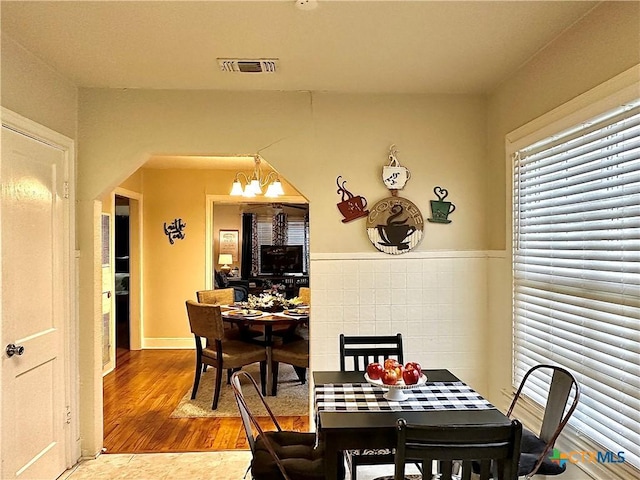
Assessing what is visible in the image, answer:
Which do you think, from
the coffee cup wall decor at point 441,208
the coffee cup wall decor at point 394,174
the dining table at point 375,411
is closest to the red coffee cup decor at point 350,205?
the coffee cup wall decor at point 394,174

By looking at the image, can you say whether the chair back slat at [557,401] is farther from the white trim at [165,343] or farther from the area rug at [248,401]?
the white trim at [165,343]

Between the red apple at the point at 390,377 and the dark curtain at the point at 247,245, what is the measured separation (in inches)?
329

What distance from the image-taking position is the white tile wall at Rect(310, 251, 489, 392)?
3537 mm

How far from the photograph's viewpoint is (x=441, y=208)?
3.59 meters

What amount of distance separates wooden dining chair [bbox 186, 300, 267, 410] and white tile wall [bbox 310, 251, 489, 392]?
4.49 ft

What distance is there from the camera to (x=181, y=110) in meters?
3.50

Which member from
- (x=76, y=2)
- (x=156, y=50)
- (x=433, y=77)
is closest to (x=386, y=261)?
(x=433, y=77)

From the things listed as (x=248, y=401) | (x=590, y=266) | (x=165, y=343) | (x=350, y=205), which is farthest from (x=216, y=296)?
(x=590, y=266)

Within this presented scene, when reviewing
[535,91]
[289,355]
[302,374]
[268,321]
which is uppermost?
[535,91]

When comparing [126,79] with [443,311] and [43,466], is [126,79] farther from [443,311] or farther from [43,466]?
[443,311]

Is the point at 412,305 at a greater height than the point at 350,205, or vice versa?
the point at 350,205

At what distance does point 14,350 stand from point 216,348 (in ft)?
7.14

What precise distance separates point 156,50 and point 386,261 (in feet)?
6.50

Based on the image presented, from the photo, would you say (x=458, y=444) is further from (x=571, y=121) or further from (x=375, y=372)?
(x=571, y=121)
